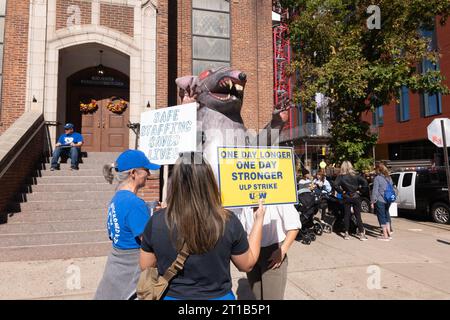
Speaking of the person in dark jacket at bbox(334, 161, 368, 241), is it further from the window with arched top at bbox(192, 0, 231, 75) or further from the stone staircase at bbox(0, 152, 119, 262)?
the window with arched top at bbox(192, 0, 231, 75)

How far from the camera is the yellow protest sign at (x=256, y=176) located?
8.74 feet

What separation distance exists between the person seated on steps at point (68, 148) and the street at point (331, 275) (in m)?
3.76

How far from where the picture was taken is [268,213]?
2975 mm

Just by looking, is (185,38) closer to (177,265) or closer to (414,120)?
(177,265)

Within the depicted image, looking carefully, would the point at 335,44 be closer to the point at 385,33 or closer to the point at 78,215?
the point at 385,33

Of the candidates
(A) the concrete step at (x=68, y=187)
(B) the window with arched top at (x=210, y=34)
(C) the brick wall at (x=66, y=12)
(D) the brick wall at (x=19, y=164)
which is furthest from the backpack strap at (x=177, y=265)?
(B) the window with arched top at (x=210, y=34)

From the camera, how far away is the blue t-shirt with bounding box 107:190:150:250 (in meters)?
2.47

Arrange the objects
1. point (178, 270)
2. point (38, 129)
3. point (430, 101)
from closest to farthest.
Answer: point (178, 270) → point (38, 129) → point (430, 101)

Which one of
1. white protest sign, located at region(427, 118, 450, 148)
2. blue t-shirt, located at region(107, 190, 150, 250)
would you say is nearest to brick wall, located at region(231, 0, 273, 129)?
white protest sign, located at region(427, 118, 450, 148)

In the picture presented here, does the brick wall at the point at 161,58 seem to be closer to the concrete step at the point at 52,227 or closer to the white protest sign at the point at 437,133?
the concrete step at the point at 52,227

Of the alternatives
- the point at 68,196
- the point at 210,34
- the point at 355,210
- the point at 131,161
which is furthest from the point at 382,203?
the point at 210,34

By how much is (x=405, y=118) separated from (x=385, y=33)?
2087 centimetres

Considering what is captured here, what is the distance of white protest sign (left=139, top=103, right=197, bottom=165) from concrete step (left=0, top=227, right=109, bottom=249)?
3134mm

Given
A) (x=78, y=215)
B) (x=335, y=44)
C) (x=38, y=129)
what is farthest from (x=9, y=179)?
(x=335, y=44)
